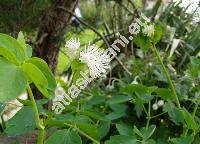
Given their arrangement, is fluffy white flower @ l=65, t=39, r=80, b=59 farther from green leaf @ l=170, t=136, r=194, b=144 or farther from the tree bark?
the tree bark

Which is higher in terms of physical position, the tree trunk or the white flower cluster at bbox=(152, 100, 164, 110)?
the tree trunk

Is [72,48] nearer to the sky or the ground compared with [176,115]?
nearer to the sky

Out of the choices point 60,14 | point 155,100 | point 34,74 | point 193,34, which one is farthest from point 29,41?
point 34,74

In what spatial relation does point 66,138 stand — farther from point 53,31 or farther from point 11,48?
point 53,31

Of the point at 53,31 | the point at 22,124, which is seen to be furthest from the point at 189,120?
the point at 53,31

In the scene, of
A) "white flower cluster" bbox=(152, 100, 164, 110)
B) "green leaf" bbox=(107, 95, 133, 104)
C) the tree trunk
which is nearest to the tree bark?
the tree trunk

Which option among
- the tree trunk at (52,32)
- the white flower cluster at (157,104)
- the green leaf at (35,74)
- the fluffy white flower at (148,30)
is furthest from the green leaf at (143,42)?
the tree trunk at (52,32)
